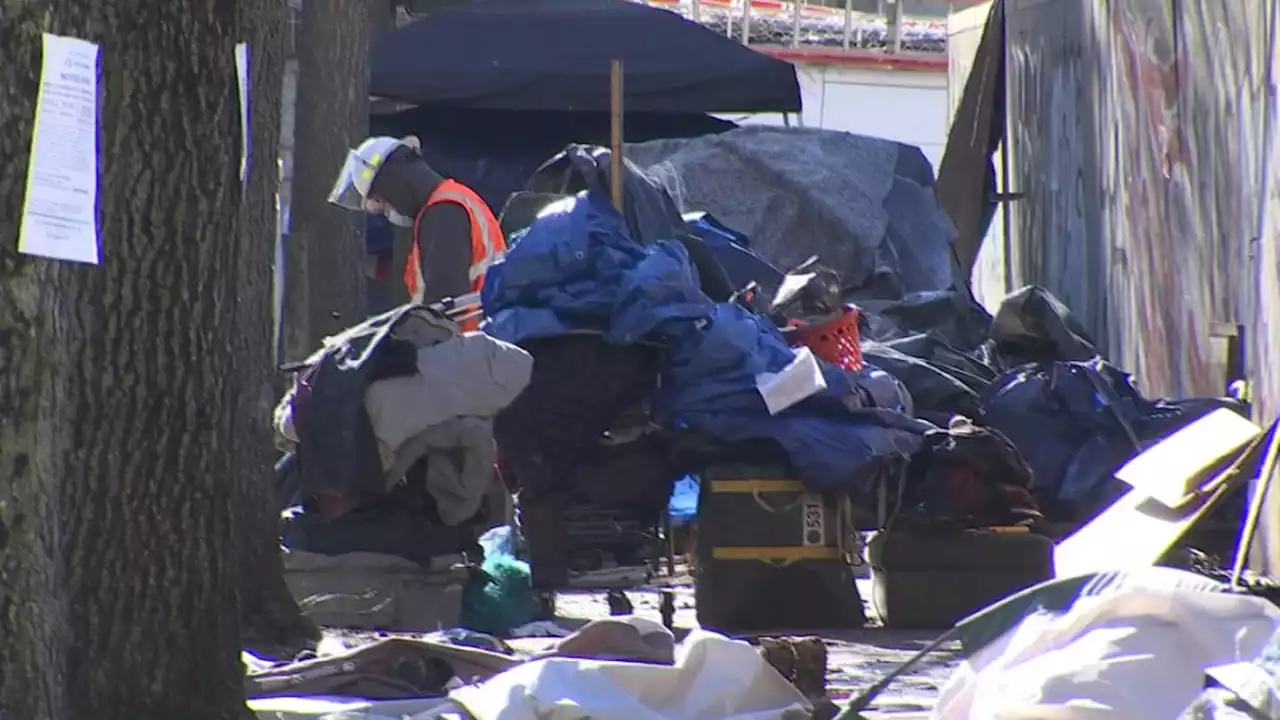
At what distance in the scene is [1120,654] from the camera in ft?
13.6

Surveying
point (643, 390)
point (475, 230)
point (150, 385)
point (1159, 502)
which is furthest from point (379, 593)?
point (150, 385)

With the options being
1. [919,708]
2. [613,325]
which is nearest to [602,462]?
[613,325]

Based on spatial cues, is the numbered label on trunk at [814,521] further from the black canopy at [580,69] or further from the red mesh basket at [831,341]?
the black canopy at [580,69]

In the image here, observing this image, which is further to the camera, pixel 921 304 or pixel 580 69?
pixel 580 69

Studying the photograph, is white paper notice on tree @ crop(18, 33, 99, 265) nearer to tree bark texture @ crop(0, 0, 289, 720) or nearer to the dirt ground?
tree bark texture @ crop(0, 0, 289, 720)

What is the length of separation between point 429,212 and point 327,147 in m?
3.72

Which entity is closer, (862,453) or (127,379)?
(127,379)

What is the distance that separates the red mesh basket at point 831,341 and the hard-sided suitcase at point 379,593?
1846 millimetres

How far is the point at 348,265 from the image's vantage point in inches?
494

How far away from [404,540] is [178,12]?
325 cm

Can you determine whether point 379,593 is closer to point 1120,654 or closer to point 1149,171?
point 1120,654

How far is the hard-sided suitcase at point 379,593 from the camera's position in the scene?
7559 millimetres

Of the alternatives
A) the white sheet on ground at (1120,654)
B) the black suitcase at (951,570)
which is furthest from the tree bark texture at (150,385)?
the black suitcase at (951,570)

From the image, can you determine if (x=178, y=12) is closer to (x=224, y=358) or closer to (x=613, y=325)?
(x=224, y=358)
